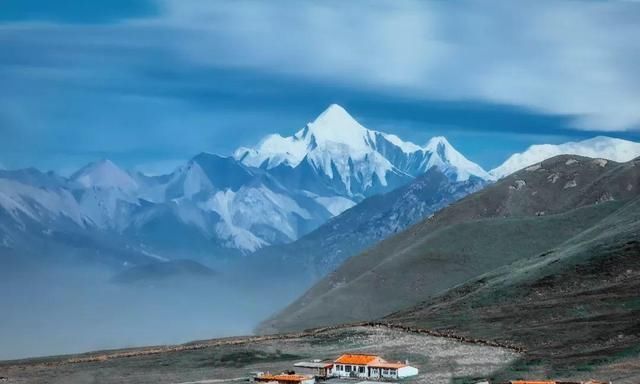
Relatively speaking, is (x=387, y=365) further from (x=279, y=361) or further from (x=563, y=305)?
(x=563, y=305)

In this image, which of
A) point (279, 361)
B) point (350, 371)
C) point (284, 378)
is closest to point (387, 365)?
point (350, 371)

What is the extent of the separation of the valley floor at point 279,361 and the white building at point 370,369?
1725mm

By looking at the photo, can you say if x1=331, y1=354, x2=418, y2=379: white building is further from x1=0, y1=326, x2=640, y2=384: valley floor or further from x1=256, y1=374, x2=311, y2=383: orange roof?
x1=256, y1=374, x2=311, y2=383: orange roof

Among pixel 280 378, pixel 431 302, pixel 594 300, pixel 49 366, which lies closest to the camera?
pixel 280 378

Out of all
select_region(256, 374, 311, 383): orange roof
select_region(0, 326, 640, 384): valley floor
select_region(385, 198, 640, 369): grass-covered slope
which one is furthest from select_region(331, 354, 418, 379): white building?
select_region(385, 198, 640, 369): grass-covered slope

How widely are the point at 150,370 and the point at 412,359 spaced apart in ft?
91.6

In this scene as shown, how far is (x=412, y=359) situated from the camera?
110812 millimetres

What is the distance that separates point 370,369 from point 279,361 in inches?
704

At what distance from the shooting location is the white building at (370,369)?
98312mm

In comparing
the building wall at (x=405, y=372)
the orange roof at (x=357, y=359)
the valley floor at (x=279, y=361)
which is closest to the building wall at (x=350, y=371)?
the orange roof at (x=357, y=359)

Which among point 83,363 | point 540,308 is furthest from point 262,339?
point 540,308

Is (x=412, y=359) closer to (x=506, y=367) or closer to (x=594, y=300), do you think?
(x=506, y=367)

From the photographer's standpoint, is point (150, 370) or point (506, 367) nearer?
point (506, 367)

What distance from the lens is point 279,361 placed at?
115 meters
